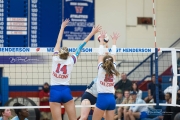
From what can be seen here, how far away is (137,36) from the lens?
744 inches

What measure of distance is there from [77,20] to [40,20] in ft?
3.53

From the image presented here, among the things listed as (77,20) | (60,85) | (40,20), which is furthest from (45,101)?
(60,85)

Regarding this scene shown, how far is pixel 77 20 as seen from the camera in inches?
722

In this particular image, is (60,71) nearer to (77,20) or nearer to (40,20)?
(40,20)

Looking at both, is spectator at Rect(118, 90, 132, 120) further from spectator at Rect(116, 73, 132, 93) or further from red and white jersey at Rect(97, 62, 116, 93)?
red and white jersey at Rect(97, 62, 116, 93)

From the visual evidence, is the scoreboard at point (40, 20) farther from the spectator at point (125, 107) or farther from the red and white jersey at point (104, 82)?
the red and white jersey at point (104, 82)

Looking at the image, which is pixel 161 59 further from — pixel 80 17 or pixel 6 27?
pixel 6 27

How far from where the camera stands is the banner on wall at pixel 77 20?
18266mm

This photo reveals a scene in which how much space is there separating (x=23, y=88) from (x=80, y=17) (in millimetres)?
2662

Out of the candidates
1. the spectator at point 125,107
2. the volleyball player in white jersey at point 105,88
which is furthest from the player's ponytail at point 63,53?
A: the spectator at point 125,107

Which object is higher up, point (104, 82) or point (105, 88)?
point (104, 82)

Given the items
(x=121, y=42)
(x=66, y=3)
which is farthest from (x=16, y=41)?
(x=121, y=42)

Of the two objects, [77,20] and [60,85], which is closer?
[60,85]

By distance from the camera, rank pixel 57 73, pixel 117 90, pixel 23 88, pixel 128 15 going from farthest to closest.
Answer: pixel 128 15 → pixel 23 88 → pixel 117 90 → pixel 57 73
